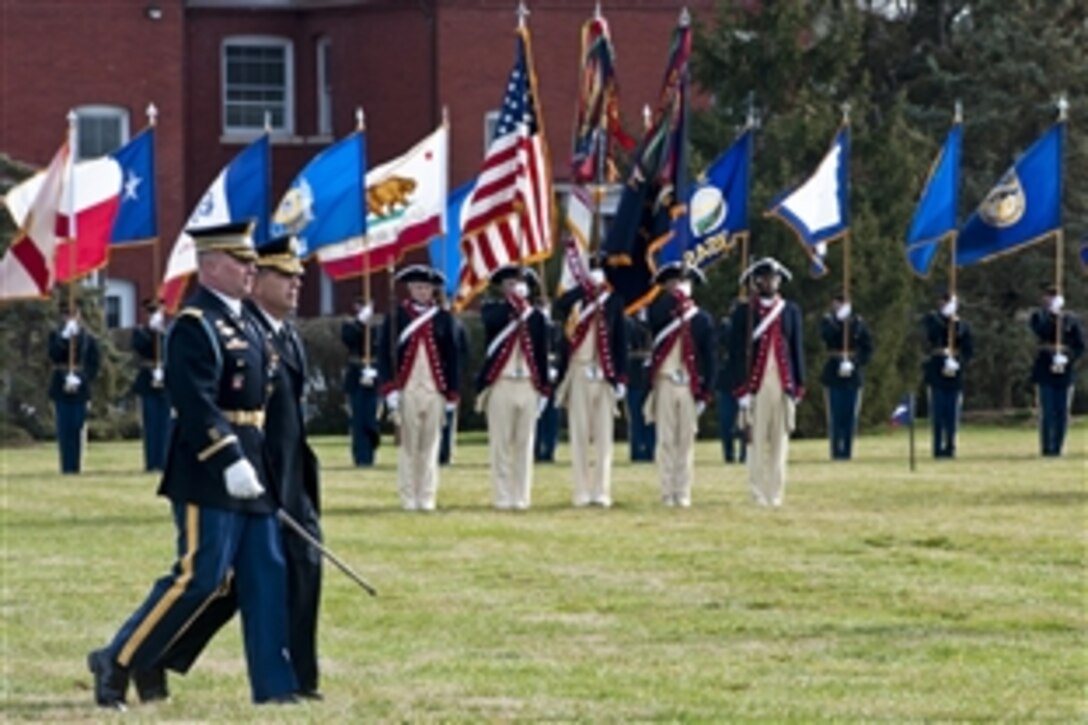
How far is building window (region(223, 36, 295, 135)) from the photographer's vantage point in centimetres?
5344

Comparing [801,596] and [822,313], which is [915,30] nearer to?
[822,313]

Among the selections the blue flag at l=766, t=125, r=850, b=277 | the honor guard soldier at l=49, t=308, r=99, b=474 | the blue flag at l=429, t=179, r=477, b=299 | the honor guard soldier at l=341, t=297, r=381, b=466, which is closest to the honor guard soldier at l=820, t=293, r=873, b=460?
the blue flag at l=766, t=125, r=850, b=277

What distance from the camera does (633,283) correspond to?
24.2 metres

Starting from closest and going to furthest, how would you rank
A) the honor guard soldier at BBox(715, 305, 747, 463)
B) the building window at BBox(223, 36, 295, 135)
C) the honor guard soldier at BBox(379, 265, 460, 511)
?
1. the honor guard soldier at BBox(379, 265, 460, 511)
2. the honor guard soldier at BBox(715, 305, 747, 463)
3. the building window at BBox(223, 36, 295, 135)

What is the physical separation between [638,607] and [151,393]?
16568mm

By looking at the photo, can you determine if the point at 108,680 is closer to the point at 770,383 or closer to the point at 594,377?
the point at 594,377

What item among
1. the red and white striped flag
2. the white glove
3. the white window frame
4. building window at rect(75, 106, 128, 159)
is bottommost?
the white glove

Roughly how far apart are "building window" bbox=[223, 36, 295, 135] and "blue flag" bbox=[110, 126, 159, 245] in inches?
854

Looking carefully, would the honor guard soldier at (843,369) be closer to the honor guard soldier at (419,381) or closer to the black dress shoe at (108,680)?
the honor guard soldier at (419,381)

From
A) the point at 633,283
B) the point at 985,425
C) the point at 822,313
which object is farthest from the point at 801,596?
the point at 985,425

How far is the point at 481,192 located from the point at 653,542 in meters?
5.51

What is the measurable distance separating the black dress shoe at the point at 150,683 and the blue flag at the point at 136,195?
19.1 metres

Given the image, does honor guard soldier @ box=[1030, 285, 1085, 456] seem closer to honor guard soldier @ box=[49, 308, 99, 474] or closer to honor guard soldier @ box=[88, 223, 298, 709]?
honor guard soldier @ box=[49, 308, 99, 474]

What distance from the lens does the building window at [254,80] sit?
175 feet
